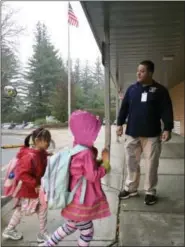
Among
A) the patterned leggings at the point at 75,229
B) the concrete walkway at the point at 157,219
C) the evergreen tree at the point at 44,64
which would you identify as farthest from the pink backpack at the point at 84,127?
the evergreen tree at the point at 44,64

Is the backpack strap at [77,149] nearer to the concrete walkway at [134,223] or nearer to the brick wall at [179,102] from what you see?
the concrete walkway at [134,223]

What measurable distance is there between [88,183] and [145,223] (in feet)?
3.08

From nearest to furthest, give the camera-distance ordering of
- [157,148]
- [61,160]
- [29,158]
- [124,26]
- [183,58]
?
[61,160] → [29,158] → [157,148] → [124,26] → [183,58]

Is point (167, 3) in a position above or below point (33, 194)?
above

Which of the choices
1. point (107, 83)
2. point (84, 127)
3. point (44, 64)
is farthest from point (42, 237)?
point (44, 64)

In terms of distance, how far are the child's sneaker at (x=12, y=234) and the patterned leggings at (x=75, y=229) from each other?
340 millimetres

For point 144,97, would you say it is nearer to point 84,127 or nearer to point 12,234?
point 84,127

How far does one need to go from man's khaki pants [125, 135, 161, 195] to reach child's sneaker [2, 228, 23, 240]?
52.7 inches

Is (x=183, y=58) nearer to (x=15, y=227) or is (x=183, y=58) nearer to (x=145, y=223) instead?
(x=145, y=223)

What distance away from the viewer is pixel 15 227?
2.51 m

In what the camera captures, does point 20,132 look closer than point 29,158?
No

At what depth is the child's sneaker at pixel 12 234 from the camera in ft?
7.91

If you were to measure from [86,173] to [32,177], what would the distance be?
1.63 feet

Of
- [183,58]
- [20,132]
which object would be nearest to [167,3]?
[20,132]
